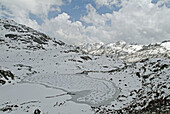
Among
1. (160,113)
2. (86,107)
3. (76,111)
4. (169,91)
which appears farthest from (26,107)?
(169,91)

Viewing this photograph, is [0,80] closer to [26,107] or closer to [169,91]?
[26,107]

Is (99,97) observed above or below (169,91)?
below

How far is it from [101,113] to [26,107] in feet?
31.3

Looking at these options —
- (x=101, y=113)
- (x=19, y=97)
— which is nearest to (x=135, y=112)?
(x=101, y=113)

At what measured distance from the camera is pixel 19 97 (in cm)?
1877

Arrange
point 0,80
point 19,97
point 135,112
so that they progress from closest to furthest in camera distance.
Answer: point 135,112 → point 19,97 → point 0,80

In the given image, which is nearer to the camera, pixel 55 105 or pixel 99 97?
pixel 55 105

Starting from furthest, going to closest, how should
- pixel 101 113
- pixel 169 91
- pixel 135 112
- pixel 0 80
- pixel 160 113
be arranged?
pixel 0 80
pixel 101 113
pixel 169 91
pixel 135 112
pixel 160 113

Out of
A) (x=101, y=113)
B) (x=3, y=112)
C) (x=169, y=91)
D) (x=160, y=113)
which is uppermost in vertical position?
(x=169, y=91)

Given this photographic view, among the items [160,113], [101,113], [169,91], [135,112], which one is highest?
[169,91]

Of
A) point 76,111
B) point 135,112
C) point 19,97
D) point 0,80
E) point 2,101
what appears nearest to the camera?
point 135,112

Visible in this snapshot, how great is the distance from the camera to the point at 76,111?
14227mm

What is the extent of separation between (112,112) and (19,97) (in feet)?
49.3

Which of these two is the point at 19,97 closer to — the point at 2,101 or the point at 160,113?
the point at 2,101
